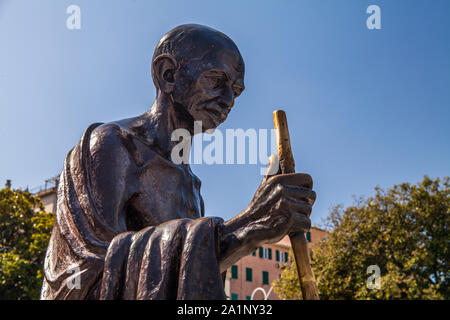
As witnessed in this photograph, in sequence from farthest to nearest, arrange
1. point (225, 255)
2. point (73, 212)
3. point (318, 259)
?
point (318, 259), point (73, 212), point (225, 255)

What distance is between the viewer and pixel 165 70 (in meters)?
3.32

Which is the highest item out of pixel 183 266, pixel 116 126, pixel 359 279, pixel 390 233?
pixel 390 233

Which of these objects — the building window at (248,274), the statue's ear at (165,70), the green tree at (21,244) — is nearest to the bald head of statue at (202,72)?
the statue's ear at (165,70)

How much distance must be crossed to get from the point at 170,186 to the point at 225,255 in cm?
81

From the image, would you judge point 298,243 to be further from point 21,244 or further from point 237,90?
point 21,244

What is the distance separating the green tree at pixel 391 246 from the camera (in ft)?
76.7

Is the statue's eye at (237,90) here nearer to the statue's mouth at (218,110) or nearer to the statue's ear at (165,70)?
the statue's mouth at (218,110)

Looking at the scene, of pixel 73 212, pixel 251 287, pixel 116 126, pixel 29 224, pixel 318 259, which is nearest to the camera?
pixel 73 212

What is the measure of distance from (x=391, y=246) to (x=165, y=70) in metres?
22.9

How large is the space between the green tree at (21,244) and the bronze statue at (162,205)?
18099 mm

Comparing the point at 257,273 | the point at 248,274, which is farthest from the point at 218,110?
the point at 257,273
